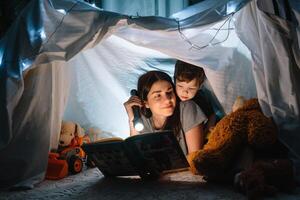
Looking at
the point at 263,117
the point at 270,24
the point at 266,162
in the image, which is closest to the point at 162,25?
the point at 270,24

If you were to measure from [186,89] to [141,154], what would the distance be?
465 millimetres

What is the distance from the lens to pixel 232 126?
136 cm

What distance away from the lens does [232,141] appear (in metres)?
Answer: 1.33

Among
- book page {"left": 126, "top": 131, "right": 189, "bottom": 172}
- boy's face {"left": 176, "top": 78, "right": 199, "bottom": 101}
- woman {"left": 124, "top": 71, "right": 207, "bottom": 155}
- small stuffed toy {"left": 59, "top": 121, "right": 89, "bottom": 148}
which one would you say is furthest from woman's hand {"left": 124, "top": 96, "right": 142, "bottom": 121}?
book page {"left": 126, "top": 131, "right": 189, "bottom": 172}

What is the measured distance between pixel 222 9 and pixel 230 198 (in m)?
0.68

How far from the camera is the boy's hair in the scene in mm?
1684

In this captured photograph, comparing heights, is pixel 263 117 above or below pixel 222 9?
below

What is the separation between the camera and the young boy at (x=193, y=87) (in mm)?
1668

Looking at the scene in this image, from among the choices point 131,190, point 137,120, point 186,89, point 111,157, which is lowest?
point 131,190

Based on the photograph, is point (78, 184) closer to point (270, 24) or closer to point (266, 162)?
point (266, 162)

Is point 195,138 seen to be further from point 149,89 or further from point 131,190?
point 131,190

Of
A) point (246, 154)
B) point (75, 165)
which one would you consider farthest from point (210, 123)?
point (75, 165)

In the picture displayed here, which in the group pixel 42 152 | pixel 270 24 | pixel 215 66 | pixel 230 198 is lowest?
pixel 230 198

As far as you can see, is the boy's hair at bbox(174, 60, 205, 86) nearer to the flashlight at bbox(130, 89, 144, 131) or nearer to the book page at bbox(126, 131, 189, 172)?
the flashlight at bbox(130, 89, 144, 131)
